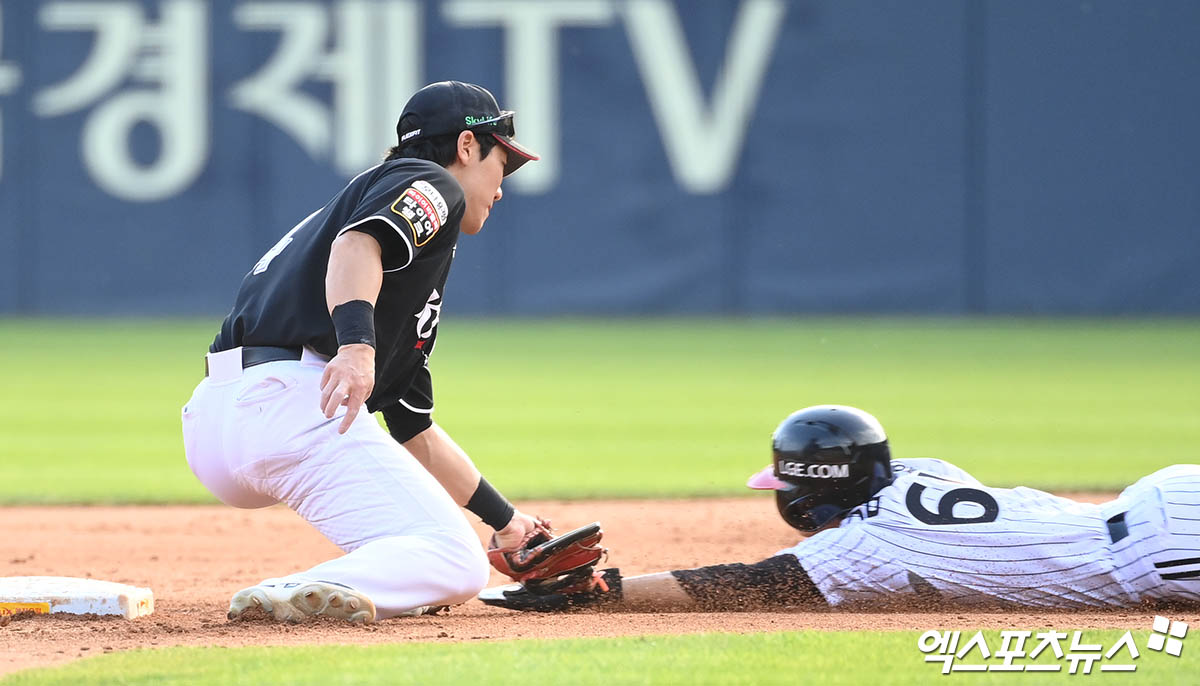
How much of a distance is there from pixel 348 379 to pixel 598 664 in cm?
79

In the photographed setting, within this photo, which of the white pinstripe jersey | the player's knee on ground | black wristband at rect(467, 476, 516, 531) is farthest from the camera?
black wristband at rect(467, 476, 516, 531)

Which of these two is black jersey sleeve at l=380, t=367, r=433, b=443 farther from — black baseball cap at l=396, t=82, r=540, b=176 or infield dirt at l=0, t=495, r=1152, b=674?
black baseball cap at l=396, t=82, r=540, b=176

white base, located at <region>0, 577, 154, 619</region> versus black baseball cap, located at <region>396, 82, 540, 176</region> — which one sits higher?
black baseball cap, located at <region>396, 82, 540, 176</region>

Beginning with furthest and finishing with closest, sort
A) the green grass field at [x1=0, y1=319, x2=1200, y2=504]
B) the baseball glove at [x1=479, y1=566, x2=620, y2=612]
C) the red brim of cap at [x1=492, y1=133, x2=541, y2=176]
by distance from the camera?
the green grass field at [x1=0, y1=319, x2=1200, y2=504]
the baseball glove at [x1=479, y1=566, x2=620, y2=612]
the red brim of cap at [x1=492, y1=133, x2=541, y2=176]

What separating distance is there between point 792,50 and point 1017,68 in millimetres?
2269

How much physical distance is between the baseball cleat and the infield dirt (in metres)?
0.03

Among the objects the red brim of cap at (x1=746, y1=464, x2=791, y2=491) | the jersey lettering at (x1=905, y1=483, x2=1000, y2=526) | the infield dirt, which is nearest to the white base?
the infield dirt

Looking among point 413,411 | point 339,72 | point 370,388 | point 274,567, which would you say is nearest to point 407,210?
point 370,388

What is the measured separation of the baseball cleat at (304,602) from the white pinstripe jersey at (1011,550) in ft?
3.69

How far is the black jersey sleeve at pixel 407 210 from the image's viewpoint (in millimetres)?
3443

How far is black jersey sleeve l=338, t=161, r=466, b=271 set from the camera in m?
3.44

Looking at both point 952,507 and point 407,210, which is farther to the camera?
point 952,507

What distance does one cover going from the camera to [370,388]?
11.0ft

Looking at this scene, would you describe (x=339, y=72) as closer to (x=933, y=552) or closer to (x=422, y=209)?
(x=422, y=209)
